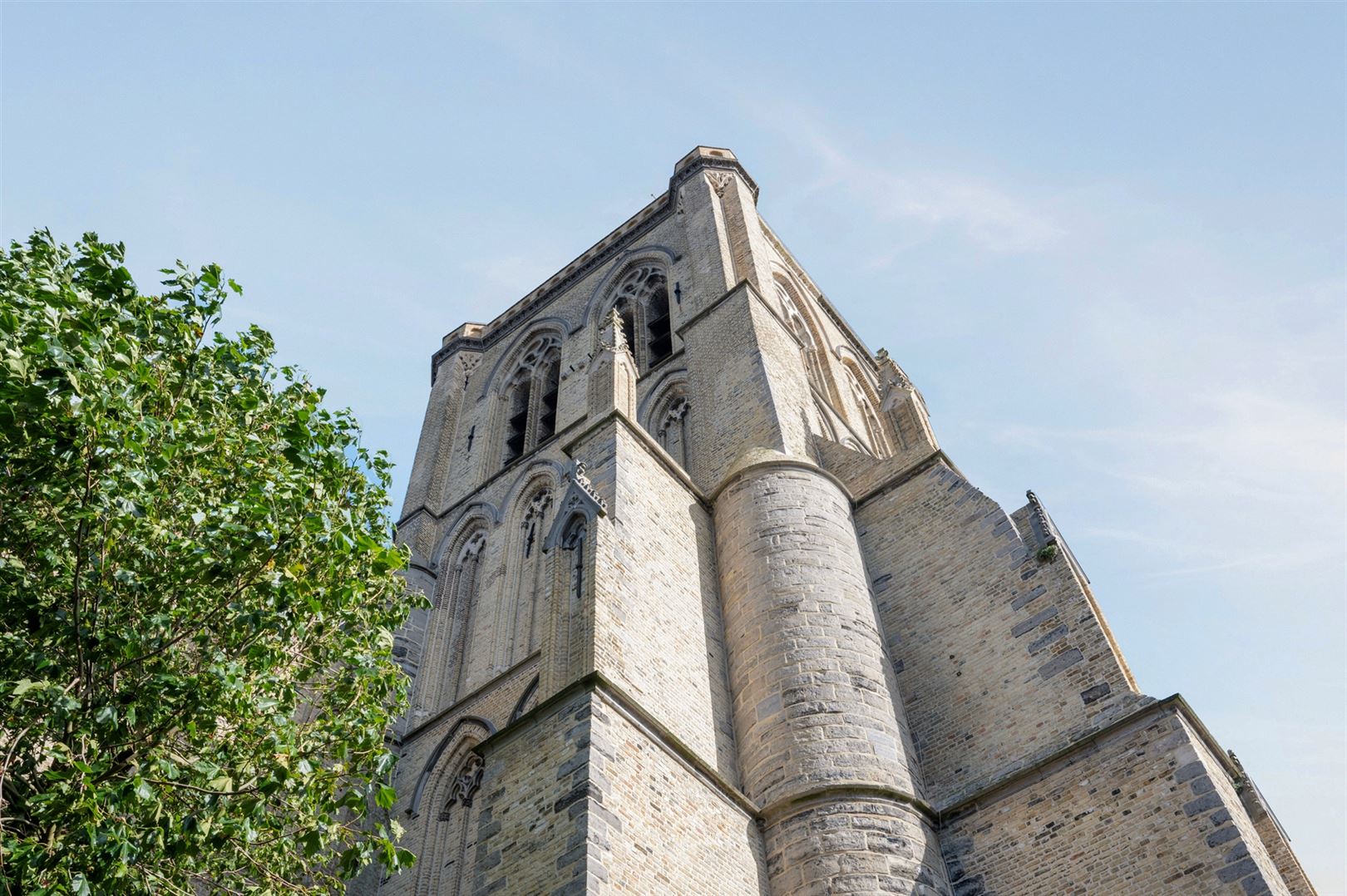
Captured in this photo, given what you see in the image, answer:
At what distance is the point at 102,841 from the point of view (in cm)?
625

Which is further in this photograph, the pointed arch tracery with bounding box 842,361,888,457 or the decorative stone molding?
the pointed arch tracery with bounding box 842,361,888,457

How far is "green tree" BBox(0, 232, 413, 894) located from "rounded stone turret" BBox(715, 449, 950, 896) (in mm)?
3780

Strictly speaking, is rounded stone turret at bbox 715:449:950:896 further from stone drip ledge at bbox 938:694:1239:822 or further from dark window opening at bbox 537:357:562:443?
dark window opening at bbox 537:357:562:443

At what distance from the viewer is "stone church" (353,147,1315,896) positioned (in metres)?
9.09

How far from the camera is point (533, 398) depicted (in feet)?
80.1

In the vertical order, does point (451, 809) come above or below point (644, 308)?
below

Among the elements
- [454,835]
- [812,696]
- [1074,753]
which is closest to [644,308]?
[454,835]

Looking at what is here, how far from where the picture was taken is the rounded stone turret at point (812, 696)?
9.58 meters

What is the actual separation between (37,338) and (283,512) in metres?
2.08

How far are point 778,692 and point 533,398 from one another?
14540 millimetres

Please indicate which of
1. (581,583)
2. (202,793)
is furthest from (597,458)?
(202,793)

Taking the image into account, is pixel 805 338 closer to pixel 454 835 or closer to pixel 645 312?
pixel 645 312

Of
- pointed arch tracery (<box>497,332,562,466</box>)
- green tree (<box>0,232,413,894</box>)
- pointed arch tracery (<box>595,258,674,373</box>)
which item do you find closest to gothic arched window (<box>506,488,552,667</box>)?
pointed arch tracery (<box>497,332,562,466</box>)

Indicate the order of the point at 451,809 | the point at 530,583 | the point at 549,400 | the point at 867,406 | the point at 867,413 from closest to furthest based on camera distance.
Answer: the point at 451,809
the point at 530,583
the point at 549,400
the point at 867,413
the point at 867,406
